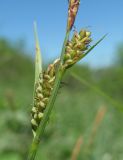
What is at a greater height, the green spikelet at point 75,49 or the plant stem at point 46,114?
the green spikelet at point 75,49

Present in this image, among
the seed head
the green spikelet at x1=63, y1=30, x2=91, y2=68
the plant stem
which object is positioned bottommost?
the plant stem

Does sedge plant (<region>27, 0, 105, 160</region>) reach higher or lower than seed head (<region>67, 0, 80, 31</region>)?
lower

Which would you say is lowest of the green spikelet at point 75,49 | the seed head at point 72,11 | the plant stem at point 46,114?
the plant stem at point 46,114

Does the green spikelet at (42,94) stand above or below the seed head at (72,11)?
below

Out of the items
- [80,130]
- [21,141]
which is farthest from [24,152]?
[80,130]

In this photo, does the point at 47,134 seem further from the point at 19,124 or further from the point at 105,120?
the point at 105,120

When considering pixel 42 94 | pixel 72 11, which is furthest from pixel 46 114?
pixel 72 11

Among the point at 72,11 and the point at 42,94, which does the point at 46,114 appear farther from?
the point at 72,11
